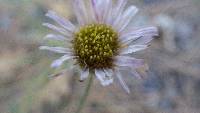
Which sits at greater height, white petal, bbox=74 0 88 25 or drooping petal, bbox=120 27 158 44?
white petal, bbox=74 0 88 25

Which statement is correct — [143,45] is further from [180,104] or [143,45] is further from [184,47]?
[184,47]

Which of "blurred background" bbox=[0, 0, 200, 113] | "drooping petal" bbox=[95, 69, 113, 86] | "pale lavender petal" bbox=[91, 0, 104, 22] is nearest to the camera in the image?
"drooping petal" bbox=[95, 69, 113, 86]

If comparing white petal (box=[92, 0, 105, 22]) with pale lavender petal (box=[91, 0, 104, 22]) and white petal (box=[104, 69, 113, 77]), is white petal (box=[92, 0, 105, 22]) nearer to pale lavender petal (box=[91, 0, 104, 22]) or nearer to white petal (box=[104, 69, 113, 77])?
pale lavender petal (box=[91, 0, 104, 22])

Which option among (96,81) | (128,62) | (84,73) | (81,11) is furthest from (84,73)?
(96,81)

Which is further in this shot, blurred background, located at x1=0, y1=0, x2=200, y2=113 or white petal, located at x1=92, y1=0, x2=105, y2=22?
blurred background, located at x1=0, y1=0, x2=200, y2=113

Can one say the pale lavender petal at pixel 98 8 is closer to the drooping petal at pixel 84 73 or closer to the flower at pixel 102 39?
the flower at pixel 102 39

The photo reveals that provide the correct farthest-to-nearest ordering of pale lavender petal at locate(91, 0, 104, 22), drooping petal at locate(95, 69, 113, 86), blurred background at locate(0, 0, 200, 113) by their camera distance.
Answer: blurred background at locate(0, 0, 200, 113), pale lavender petal at locate(91, 0, 104, 22), drooping petal at locate(95, 69, 113, 86)

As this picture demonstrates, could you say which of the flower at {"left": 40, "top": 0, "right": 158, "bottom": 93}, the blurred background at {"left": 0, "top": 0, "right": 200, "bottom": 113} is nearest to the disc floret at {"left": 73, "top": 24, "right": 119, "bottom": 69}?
the flower at {"left": 40, "top": 0, "right": 158, "bottom": 93}

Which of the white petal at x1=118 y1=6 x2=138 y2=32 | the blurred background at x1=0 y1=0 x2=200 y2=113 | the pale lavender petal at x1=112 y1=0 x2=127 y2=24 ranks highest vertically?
the pale lavender petal at x1=112 y1=0 x2=127 y2=24
